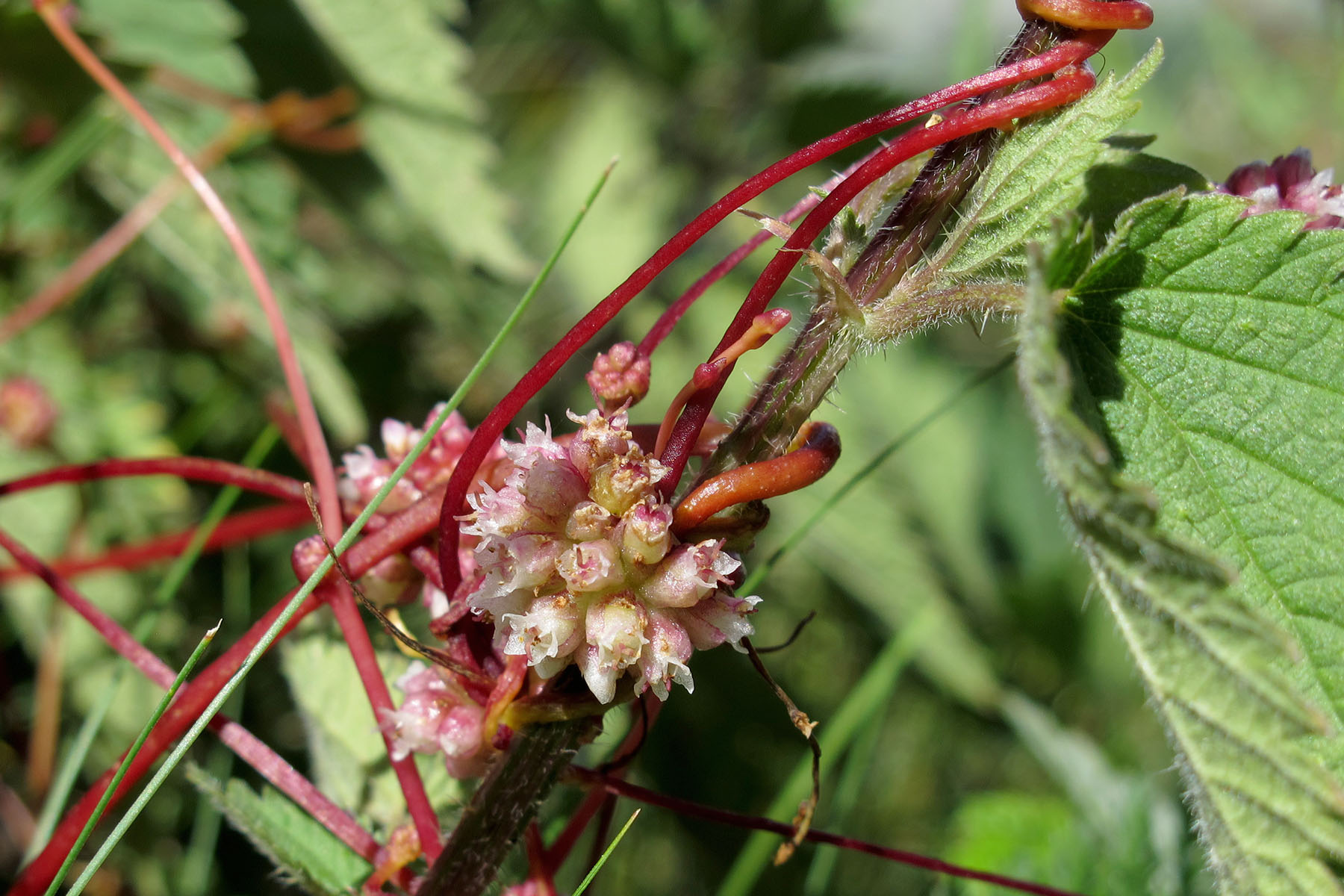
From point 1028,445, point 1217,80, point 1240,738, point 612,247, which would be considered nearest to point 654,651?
point 1240,738

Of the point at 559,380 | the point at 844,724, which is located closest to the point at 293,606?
the point at 844,724

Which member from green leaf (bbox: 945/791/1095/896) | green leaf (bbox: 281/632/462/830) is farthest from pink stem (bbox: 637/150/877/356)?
green leaf (bbox: 945/791/1095/896)

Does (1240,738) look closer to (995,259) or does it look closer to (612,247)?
(995,259)

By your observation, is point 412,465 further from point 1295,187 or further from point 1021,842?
point 1021,842

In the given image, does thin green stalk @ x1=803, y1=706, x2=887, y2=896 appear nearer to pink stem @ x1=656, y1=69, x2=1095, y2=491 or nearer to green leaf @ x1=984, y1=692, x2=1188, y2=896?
green leaf @ x1=984, y1=692, x2=1188, y2=896

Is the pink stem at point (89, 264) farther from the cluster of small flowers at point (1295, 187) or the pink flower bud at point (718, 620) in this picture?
the cluster of small flowers at point (1295, 187)

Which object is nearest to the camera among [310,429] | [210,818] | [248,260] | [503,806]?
[503,806]
